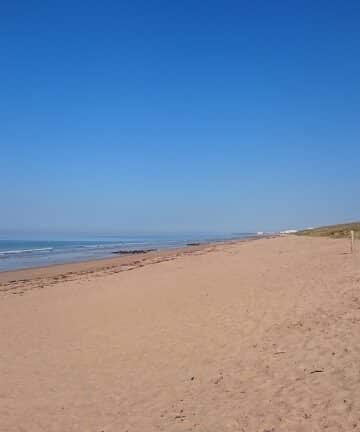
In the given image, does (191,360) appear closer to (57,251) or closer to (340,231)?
(340,231)

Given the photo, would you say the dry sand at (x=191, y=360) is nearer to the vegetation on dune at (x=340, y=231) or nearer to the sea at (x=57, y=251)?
the sea at (x=57, y=251)

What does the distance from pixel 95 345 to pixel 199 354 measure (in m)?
2.67

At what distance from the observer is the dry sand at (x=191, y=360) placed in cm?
570

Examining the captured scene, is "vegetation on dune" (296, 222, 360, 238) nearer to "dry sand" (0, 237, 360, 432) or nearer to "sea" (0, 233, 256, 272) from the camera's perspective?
"sea" (0, 233, 256, 272)

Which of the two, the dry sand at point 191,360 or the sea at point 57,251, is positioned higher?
the sea at point 57,251

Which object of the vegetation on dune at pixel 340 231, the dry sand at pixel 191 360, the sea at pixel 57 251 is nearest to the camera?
the dry sand at pixel 191 360

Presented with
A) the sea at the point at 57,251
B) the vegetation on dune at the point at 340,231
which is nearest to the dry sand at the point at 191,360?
the sea at the point at 57,251

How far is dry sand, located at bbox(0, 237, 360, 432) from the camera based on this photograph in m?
5.70

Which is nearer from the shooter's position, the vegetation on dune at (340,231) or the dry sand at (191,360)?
the dry sand at (191,360)

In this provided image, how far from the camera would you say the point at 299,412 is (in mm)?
5332

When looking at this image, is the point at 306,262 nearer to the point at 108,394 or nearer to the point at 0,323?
the point at 0,323

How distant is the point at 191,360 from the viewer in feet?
26.6

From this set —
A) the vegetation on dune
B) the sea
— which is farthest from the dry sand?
the vegetation on dune

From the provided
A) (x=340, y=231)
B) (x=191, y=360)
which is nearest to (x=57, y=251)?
(x=340, y=231)
